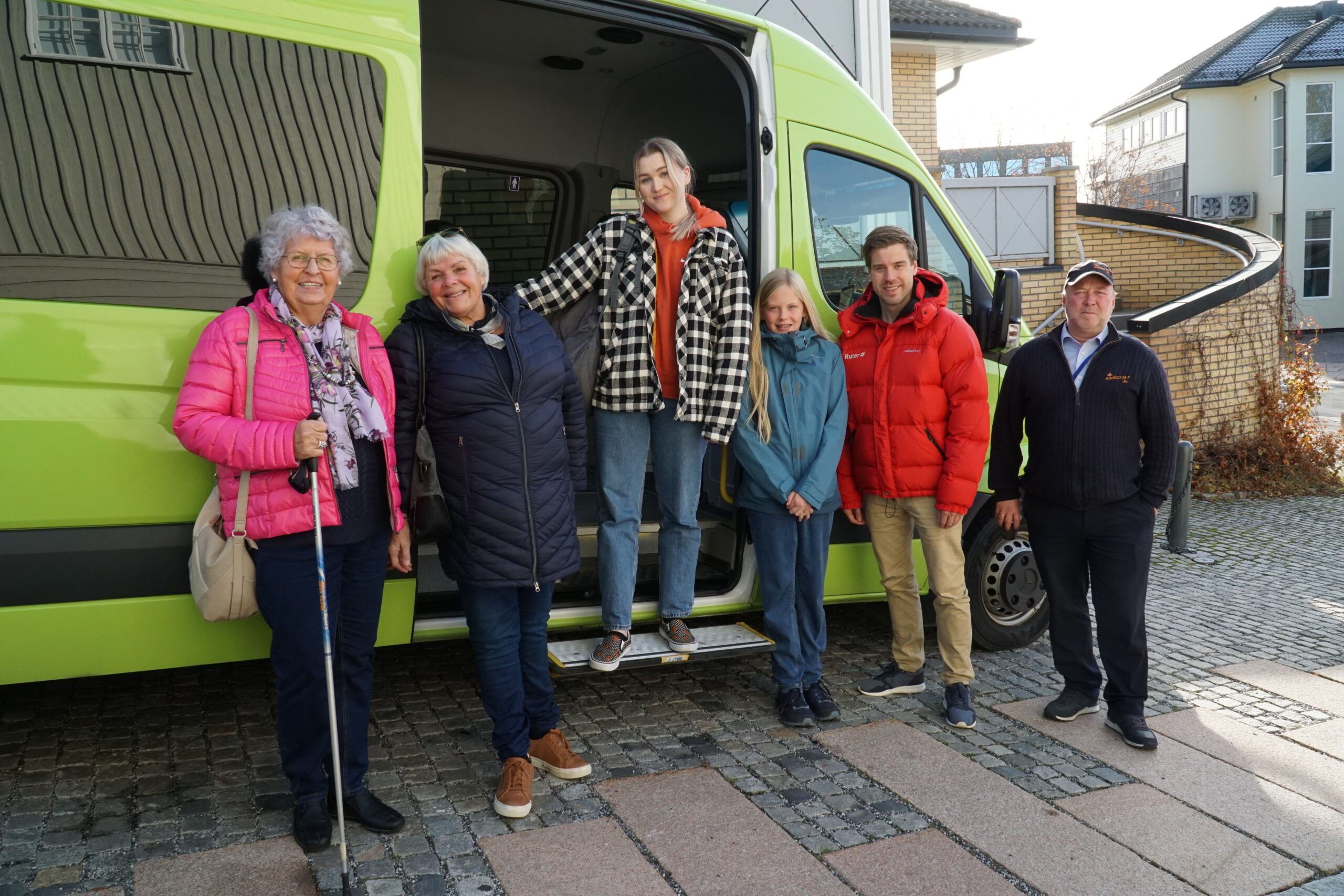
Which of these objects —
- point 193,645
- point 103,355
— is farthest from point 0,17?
point 193,645

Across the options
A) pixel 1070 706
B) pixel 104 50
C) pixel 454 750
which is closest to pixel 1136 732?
pixel 1070 706

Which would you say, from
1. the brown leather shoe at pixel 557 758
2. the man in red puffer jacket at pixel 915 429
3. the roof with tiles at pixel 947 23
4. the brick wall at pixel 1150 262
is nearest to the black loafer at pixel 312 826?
the brown leather shoe at pixel 557 758

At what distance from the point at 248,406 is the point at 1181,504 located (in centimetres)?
631

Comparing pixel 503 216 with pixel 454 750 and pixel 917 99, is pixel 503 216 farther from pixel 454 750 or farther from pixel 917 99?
pixel 917 99

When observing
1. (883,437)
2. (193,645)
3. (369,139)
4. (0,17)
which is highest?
(0,17)

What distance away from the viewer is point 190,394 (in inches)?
112

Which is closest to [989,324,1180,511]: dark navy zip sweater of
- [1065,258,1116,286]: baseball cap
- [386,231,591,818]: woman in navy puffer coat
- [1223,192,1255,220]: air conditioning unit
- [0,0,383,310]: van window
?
[1065,258,1116,286]: baseball cap

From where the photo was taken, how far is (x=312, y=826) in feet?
10.1

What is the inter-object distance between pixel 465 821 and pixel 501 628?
0.59 m

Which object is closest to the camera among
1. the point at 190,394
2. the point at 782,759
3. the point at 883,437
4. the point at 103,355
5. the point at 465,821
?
the point at 190,394

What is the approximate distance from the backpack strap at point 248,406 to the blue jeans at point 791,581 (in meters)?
1.92

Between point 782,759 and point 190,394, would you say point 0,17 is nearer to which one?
point 190,394

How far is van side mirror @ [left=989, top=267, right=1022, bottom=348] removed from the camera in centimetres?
457

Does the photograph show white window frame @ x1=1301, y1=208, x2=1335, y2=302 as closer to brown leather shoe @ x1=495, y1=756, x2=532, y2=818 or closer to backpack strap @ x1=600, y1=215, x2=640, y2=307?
backpack strap @ x1=600, y1=215, x2=640, y2=307
